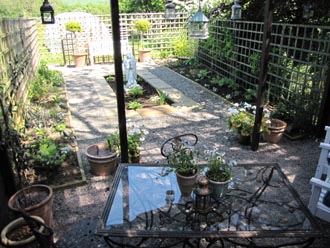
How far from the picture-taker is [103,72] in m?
8.60

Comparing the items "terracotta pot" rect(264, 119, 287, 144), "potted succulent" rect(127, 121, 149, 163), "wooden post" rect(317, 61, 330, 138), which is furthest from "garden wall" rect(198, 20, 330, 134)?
"potted succulent" rect(127, 121, 149, 163)

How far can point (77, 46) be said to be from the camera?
33.2 ft

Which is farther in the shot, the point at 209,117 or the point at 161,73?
the point at 161,73

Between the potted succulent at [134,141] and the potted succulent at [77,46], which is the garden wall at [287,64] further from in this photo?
the potted succulent at [77,46]

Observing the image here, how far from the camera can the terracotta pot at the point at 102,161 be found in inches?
122

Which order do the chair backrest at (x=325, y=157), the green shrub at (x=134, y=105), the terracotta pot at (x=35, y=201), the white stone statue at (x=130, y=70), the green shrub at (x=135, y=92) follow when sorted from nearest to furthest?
the terracotta pot at (x=35, y=201)
the chair backrest at (x=325, y=157)
the green shrub at (x=134, y=105)
the green shrub at (x=135, y=92)
the white stone statue at (x=130, y=70)

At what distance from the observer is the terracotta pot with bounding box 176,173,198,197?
2.12 metres

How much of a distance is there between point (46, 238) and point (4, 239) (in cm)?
52

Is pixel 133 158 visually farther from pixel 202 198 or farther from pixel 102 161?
pixel 202 198

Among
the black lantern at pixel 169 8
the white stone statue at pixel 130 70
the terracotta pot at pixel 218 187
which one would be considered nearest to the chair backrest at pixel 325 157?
the terracotta pot at pixel 218 187

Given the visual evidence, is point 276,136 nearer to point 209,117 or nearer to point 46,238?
point 209,117

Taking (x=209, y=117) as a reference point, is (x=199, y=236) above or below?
above

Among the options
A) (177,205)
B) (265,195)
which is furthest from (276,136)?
(177,205)

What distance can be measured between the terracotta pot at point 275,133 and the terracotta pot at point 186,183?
203 centimetres
